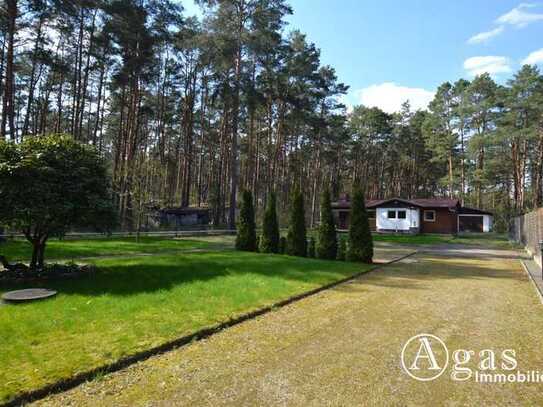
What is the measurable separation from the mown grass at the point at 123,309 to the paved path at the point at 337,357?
460 millimetres

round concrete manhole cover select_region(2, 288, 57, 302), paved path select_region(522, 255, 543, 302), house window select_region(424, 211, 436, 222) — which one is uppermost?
house window select_region(424, 211, 436, 222)

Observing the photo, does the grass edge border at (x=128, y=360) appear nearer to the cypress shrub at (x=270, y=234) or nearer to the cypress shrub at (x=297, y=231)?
the cypress shrub at (x=297, y=231)

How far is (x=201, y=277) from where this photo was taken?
29.0 ft

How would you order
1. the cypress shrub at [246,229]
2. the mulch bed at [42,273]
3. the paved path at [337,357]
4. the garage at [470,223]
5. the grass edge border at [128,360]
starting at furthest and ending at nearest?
the garage at [470,223] < the cypress shrub at [246,229] < the mulch bed at [42,273] < the paved path at [337,357] < the grass edge border at [128,360]

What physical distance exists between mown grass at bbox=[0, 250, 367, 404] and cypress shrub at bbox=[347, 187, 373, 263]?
2.94 meters

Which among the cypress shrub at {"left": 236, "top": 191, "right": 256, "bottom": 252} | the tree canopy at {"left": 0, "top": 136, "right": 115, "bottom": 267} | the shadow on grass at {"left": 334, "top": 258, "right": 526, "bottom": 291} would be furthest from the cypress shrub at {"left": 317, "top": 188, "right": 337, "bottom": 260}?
the tree canopy at {"left": 0, "top": 136, "right": 115, "bottom": 267}

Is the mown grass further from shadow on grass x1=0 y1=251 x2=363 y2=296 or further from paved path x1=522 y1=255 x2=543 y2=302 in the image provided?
paved path x1=522 y1=255 x2=543 y2=302

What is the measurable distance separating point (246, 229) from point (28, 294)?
31.8ft

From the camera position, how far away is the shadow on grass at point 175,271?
7324 millimetres

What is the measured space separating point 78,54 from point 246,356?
85.3 feet

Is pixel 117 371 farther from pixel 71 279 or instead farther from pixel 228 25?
pixel 228 25

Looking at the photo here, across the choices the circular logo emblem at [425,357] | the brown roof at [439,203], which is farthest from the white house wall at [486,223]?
the circular logo emblem at [425,357]

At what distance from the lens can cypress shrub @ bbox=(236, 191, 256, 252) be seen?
15.4 metres

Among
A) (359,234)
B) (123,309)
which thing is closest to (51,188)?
(123,309)
